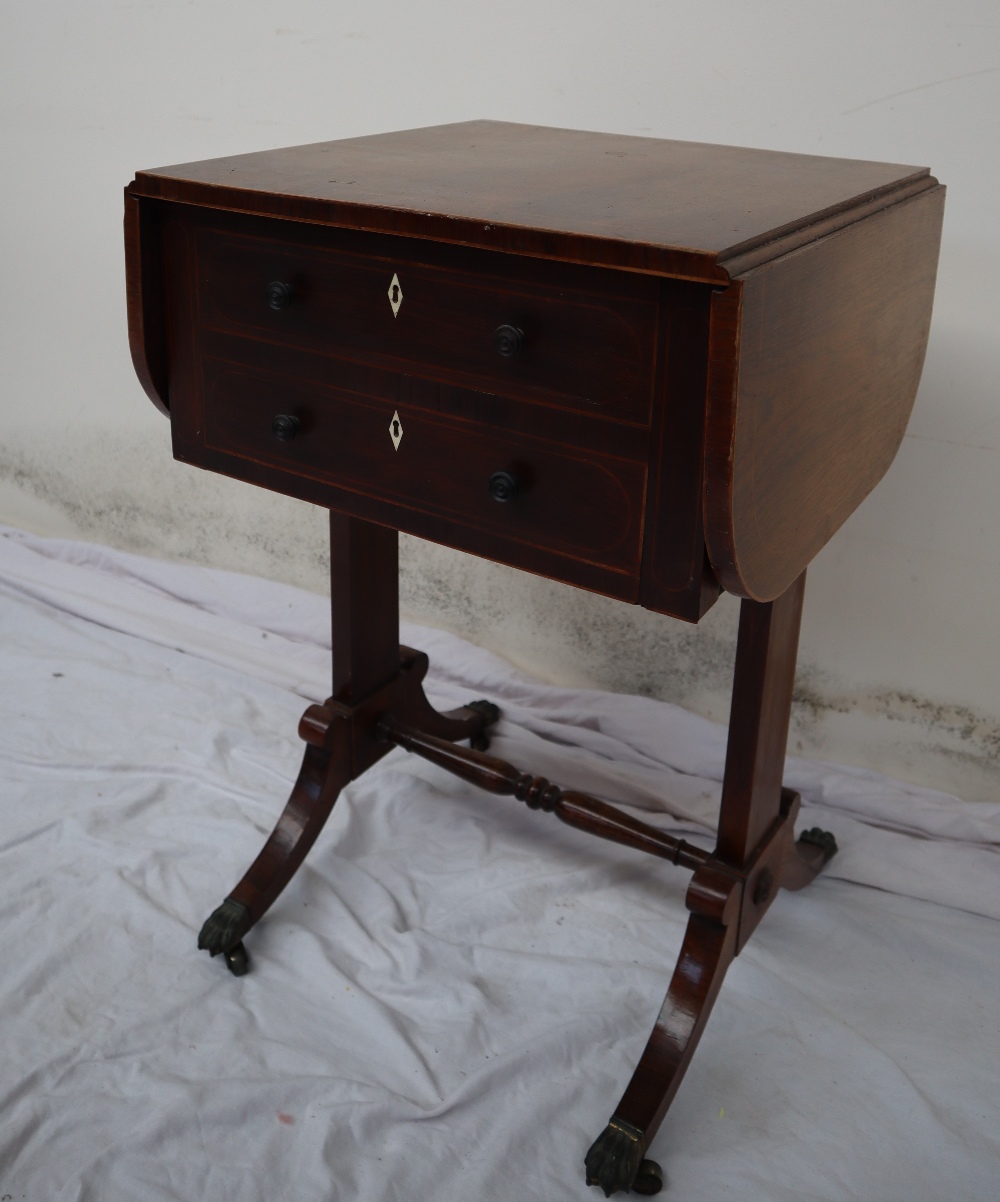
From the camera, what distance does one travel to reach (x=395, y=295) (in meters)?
1.35

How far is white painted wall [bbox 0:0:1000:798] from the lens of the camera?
196cm

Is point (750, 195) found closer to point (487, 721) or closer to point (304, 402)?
Result: point (304, 402)

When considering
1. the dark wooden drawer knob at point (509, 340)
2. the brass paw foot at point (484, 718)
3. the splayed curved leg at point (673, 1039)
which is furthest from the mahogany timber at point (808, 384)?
the brass paw foot at point (484, 718)

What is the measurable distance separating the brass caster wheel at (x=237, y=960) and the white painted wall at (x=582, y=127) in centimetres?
99

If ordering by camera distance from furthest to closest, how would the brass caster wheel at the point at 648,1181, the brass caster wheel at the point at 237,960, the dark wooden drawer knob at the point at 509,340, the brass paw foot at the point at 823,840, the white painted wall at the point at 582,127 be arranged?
the brass paw foot at the point at 823,840 < the white painted wall at the point at 582,127 < the brass caster wheel at the point at 237,960 < the brass caster wheel at the point at 648,1181 < the dark wooden drawer knob at the point at 509,340

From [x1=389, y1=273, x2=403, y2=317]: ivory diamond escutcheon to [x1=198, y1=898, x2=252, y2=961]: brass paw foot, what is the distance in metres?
0.94

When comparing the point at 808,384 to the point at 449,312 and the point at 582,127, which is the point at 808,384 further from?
the point at 582,127

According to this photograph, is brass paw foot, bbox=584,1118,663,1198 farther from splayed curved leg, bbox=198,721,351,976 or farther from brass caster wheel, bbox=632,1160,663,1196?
splayed curved leg, bbox=198,721,351,976

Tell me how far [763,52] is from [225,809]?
1.52 m

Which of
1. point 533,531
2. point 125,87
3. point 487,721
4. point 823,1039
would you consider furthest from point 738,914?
point 125,87

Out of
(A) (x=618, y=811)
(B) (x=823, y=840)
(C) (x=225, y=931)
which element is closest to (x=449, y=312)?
(A) (x=618, y=811)

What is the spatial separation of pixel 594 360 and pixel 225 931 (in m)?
1.04

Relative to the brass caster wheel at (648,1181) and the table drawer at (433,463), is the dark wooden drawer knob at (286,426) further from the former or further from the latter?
the brass caster wheel at (648,1181)

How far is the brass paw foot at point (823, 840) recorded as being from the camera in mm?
2092
